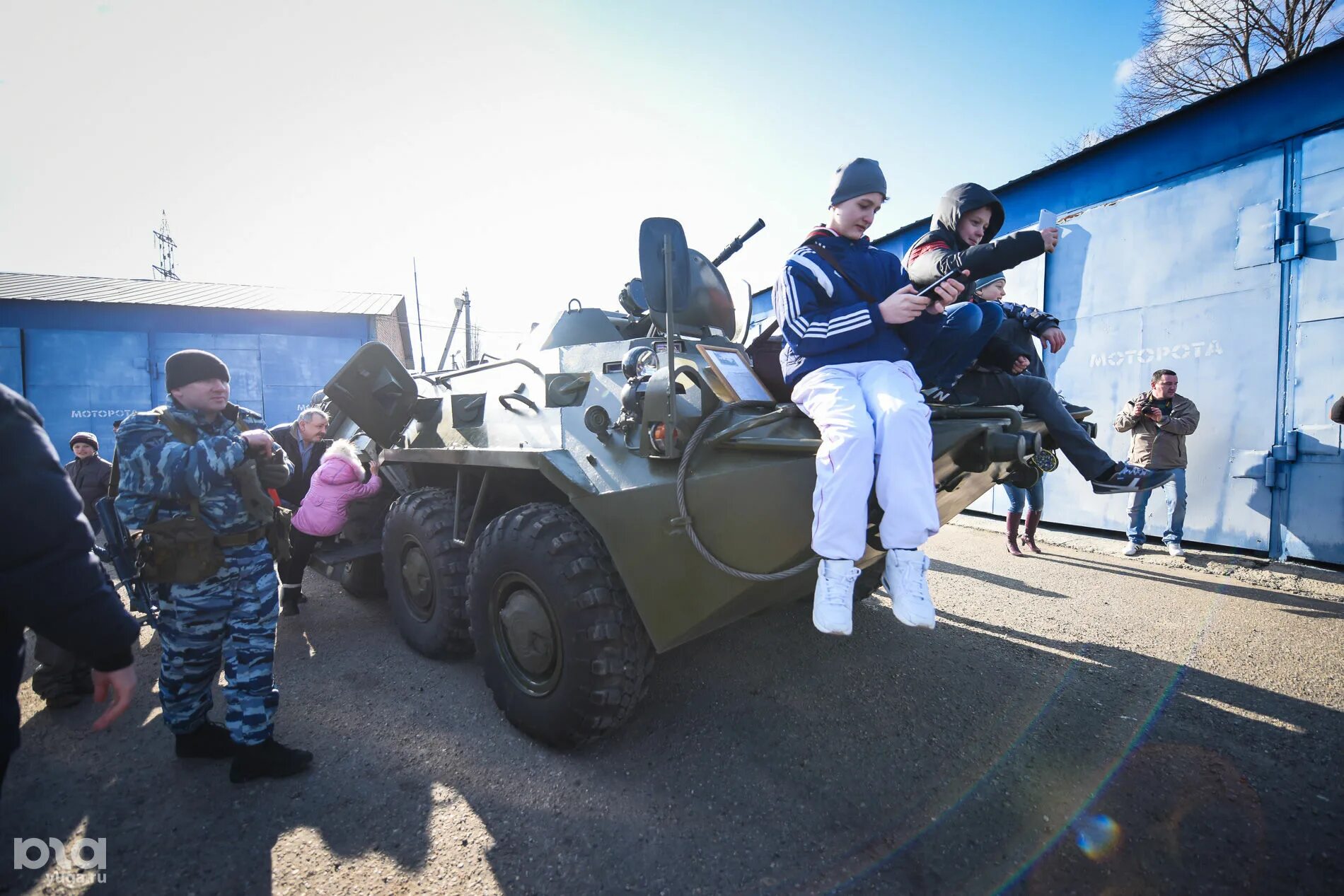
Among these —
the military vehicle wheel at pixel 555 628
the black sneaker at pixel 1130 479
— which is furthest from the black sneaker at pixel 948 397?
the military vehicle wheel at pixel 555 628

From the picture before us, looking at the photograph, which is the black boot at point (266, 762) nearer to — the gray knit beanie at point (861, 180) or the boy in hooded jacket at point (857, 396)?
the boy in hooded jacket at point (857, 396)

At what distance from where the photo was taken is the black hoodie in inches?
78.1

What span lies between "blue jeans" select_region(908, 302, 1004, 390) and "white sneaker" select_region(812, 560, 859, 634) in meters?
1.07

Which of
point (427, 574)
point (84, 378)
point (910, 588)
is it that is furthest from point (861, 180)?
point (84, 378)

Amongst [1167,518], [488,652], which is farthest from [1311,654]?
[488,652]

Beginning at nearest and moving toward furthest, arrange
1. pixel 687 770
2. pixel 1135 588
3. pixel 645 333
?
pixel 687 770 → pixel 645 333 → pixel 1135 588

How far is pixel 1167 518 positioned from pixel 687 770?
5.78m

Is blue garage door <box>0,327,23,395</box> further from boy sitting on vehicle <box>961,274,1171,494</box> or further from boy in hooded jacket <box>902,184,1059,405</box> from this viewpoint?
boy sitting on vehicle <box>961,274,1171,494</box>

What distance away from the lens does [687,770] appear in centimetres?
234

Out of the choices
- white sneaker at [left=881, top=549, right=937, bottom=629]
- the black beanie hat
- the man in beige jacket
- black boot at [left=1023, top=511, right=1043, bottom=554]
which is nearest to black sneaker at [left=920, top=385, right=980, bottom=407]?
white sneaker at [left=881, top=549, right=937, bottom=629]

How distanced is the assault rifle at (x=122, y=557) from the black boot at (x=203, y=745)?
53 cm

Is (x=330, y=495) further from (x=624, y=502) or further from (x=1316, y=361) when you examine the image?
(x=1316, y=361)

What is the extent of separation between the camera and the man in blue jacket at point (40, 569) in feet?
4.15

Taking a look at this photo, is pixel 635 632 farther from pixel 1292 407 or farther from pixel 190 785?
pixel 1292 407
